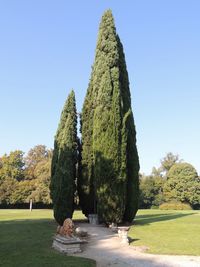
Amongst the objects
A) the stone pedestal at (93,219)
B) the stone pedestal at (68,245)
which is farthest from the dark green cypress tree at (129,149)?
the stone pedestal at (68,245)

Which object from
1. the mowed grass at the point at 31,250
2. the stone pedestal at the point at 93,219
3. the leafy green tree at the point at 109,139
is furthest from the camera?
the stone pedestal at the point at 93,219

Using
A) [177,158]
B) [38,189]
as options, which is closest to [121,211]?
[38,189]

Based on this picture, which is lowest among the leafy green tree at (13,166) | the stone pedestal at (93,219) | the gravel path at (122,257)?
the gravel path at (122,257)

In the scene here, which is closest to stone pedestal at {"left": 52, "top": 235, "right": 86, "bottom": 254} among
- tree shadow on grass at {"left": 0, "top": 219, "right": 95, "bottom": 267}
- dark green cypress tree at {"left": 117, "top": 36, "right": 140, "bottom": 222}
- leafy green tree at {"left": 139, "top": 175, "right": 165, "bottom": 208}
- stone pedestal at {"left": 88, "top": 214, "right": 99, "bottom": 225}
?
tree shadow on grass at {"left": 0, "top": 219, "right": 95, "bottom": 267}

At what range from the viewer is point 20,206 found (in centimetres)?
4903

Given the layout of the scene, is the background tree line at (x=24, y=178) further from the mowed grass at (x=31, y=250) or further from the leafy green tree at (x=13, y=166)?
the mowed grass at (x=31, y=250)

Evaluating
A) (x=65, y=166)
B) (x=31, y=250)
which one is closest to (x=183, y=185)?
(x=65, y=166)

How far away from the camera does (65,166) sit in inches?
690

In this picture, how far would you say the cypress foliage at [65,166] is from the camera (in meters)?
17.2

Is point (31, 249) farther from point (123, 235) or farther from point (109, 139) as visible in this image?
point (109, 139)

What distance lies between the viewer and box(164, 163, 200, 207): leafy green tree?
50.4 metres

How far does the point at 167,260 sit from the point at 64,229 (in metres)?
4.14

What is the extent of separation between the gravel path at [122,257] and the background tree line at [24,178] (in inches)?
1177

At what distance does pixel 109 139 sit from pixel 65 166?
9.85 ft
